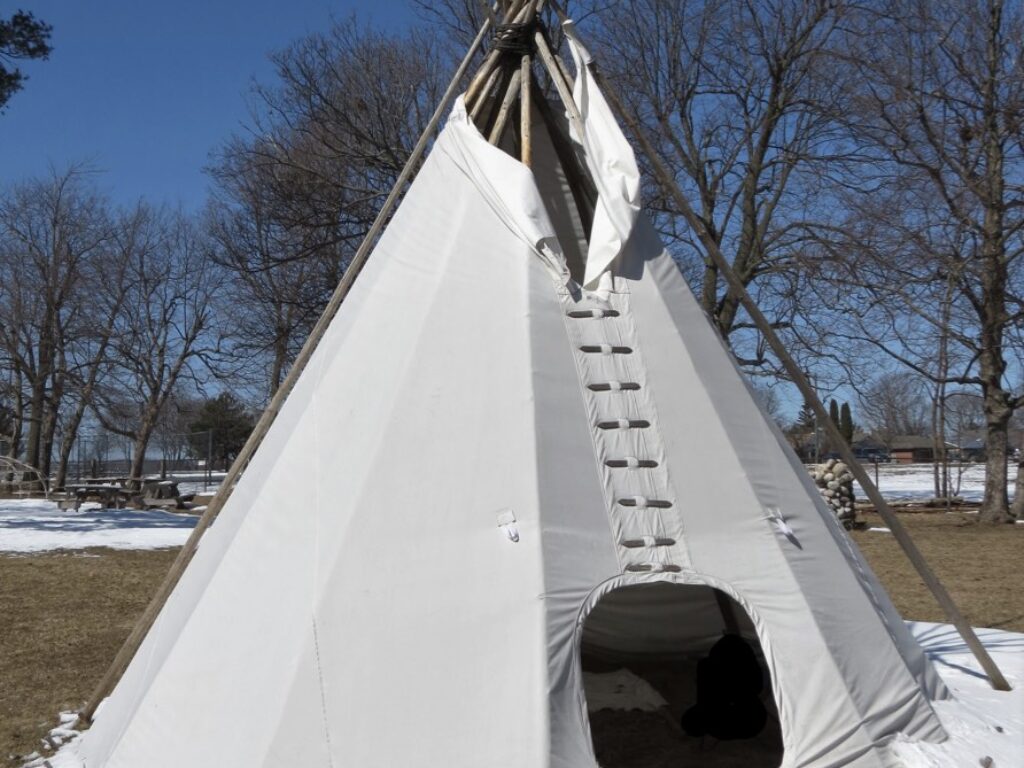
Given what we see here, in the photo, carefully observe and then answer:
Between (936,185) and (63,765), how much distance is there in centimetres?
1806

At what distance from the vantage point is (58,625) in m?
9.85

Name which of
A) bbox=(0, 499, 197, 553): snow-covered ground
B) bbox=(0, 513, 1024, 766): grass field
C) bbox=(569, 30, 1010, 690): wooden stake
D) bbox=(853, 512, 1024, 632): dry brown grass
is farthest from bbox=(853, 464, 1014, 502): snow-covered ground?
bbox=(569, 30, 1010, 690): wooden stake

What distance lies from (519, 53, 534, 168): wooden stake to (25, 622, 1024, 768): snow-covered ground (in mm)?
3477

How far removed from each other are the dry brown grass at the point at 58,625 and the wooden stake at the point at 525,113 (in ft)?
A: 14.3

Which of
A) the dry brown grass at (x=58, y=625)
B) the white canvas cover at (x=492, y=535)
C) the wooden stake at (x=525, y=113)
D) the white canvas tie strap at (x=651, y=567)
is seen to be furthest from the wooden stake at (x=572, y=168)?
the dry brown grass at (x=58, y=625)

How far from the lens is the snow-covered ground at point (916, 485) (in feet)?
96.7

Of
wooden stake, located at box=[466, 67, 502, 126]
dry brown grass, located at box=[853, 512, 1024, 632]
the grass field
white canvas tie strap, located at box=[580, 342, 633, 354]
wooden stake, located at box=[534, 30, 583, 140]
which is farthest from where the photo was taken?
dry brown grass, located at box=[853, 512, 1024, 632]

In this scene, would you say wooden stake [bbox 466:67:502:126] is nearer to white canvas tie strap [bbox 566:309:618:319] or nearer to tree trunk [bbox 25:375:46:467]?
white canvas tie strap [bbox 566:309:618:319]

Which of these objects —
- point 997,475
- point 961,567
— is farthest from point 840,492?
point 961,567

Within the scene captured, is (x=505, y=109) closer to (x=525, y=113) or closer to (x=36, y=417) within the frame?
(x=525, y=113)

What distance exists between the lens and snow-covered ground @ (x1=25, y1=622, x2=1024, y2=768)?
4.61 meters

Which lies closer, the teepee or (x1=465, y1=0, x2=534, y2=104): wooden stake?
the teepee

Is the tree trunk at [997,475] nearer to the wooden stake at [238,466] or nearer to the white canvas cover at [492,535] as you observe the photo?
the white canvas cover at [492,535]

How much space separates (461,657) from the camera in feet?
13.9
